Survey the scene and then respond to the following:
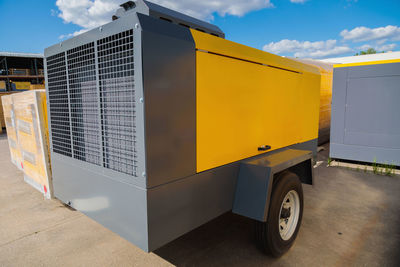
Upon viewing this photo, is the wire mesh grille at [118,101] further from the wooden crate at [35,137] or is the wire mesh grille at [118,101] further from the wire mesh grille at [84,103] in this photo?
the wooden crate at [35,137]

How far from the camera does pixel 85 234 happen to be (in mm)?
3000

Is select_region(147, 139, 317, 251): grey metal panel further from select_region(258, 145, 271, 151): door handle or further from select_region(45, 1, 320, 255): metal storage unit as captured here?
select_region(258, 145, 271, 151): door handle

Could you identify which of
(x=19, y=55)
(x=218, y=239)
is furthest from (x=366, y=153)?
(x=19, y=55)

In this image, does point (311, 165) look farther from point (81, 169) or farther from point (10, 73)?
point (10, 73)

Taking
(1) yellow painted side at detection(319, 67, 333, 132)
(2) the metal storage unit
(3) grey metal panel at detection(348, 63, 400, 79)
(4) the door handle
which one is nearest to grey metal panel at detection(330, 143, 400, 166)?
(1) yellow painted side at detection(319, 67, 333, 132)

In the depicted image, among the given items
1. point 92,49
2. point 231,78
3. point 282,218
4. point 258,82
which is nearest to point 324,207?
point 282,218

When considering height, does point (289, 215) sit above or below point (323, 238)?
above

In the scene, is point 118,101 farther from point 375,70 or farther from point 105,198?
point 375,70

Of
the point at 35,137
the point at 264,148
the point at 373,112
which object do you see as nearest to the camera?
the point at 264,148

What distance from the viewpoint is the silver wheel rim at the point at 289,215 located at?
265 cm

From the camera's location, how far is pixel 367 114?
220 inches

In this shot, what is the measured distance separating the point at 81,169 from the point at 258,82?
1746 mm

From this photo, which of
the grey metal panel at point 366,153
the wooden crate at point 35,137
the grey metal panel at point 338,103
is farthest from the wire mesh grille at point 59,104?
the grey metal panel at point 366,153

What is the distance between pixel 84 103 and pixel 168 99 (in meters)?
0.83
